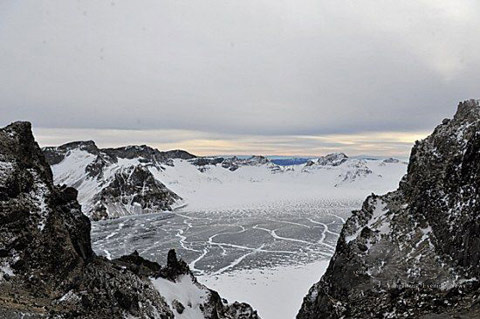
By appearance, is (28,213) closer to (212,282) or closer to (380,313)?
(380,313)

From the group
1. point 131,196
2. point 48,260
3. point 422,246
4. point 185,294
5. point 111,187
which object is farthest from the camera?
point 131,196

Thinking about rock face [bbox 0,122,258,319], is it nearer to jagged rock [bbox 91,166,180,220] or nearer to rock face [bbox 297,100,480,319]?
rock face [bbox 297,100,480,319]

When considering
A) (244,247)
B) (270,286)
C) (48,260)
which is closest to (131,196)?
(244,247)

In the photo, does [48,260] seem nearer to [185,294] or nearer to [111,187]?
[185,294]

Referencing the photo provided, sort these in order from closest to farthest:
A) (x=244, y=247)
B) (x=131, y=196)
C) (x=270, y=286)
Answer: (x=270, y=286) → (x=244, y=247) → (x=131, y=196)

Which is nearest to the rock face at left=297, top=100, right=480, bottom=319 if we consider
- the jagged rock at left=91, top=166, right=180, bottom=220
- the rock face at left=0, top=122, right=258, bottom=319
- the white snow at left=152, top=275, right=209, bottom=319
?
the white snow at left=152, top=275, right=209, bottom=319

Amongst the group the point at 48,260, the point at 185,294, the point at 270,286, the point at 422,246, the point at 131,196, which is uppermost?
the point at 422,246

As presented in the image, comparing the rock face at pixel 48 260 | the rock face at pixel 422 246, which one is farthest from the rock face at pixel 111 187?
the rock face at pixel 422 246

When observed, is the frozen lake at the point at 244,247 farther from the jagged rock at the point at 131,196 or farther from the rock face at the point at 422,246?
the rock face at the point at 422,246
